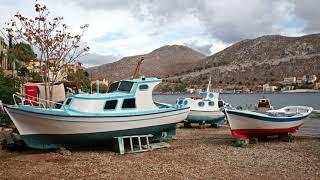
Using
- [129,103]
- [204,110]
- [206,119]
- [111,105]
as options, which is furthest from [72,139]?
[206,119]

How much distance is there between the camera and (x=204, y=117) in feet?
84.2

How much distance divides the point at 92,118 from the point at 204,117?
40.0 ft

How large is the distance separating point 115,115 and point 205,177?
16.6 ft

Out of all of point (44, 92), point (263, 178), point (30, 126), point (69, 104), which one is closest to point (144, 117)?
point (69, 104)

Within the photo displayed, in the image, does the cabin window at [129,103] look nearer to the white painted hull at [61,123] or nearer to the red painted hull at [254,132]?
the white painted hull at [61,123]

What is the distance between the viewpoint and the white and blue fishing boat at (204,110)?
83.1ft

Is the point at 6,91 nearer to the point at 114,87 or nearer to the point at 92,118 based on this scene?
the point at 114,87

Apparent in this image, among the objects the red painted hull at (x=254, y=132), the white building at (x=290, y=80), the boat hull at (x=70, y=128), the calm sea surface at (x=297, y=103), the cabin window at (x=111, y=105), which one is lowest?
the calm sea surface at (x=297, y=103)

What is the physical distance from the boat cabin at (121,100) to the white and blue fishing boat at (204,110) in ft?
→ 28.9

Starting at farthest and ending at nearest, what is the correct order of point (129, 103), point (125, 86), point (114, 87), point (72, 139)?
point (114, 87) → point (125, 86) → point (129, 103) → point (72, 139)

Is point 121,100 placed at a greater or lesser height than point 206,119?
greater

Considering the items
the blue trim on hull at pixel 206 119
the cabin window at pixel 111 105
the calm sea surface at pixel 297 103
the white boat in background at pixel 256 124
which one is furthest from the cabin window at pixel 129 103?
the calm sea surface at pixel 297 103

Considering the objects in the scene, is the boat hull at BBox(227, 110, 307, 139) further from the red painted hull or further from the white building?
the white building

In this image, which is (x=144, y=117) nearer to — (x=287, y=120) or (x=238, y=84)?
(x=287, y=120)
